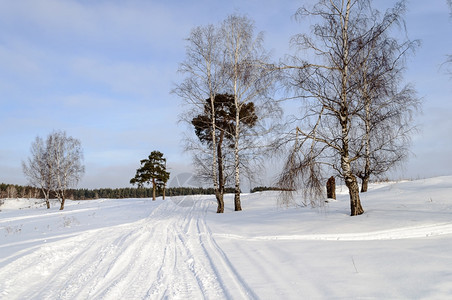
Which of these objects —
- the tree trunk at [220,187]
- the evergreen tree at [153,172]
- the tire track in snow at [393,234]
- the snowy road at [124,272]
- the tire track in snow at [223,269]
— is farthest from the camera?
the evergreen tree at [153,172]

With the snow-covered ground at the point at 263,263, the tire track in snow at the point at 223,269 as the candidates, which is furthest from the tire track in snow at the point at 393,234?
the tire track in snow at the point at 223,269

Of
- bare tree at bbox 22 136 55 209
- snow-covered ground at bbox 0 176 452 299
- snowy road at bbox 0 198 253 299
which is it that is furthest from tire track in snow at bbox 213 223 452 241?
bare tree at bbox 22 136 55 209

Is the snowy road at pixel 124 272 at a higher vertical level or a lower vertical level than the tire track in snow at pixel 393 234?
lower

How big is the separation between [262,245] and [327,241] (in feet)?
5.01

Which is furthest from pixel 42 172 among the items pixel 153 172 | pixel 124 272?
pixel 124 272

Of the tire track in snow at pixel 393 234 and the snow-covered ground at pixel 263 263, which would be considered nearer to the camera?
the snow-covered ground at pixel 263 263

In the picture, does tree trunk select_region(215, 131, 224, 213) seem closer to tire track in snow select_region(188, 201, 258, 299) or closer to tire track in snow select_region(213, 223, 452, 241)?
tire track in snow select_region(188, 201, 258, 299)

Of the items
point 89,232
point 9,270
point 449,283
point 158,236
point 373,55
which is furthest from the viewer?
point 89,232

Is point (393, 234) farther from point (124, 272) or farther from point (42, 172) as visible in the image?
point (42, 172)

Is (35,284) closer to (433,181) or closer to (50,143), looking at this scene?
(433,181)

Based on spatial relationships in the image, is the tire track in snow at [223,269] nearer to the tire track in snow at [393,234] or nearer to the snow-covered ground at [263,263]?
the snow-covered ground at [263,263]

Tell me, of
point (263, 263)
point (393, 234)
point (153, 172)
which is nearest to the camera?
point (263, 263)

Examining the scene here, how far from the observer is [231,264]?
17.1 feet

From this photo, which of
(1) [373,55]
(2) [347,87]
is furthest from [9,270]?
(1) [373,55]
